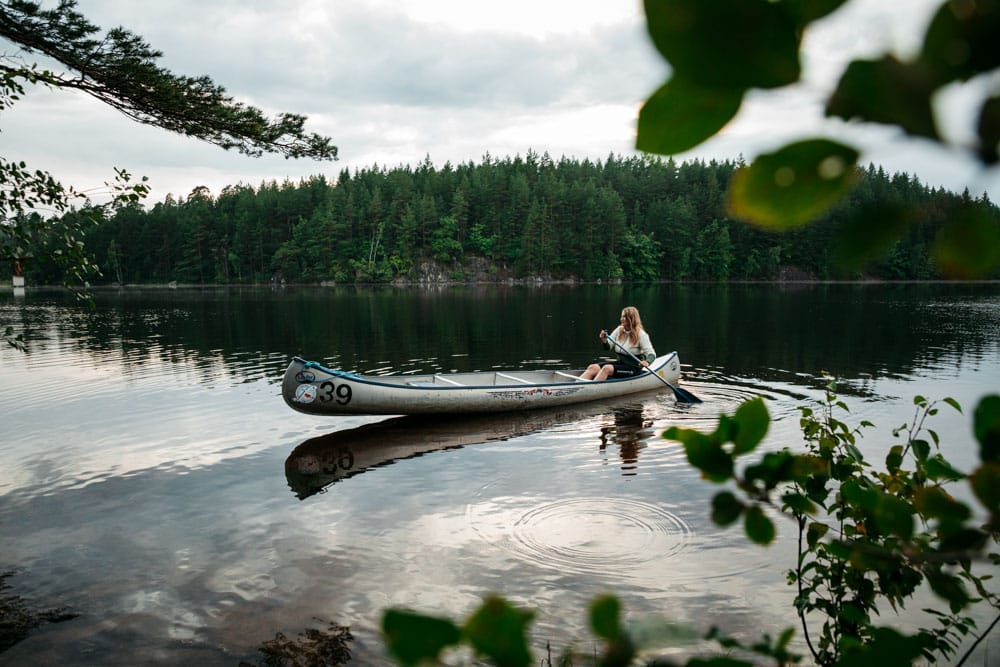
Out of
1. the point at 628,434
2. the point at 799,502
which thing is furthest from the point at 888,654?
the point at 628,434

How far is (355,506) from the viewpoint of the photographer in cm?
993

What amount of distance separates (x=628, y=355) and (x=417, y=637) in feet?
57.4

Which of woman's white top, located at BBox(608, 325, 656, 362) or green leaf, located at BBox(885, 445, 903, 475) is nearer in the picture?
green leaf, located at BBox(885, 445, 903, 475)

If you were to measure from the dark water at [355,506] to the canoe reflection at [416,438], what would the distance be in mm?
68

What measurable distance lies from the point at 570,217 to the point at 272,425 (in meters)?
102

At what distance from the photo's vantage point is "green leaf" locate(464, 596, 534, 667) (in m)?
0.51

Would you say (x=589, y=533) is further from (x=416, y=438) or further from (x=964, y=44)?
(x=964, y=44)

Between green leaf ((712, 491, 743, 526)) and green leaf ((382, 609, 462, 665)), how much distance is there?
1.46 ft

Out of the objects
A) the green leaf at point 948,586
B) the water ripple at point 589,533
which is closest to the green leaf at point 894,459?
the green leaf at point 948,586

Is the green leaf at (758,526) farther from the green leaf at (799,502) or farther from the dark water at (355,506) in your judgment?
the green leaf at (799,502)

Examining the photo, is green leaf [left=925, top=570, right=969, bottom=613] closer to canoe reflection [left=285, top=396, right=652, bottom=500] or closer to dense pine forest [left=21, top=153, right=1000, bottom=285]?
canoe reflection [left=285, top=396, right=652, bottom=500]

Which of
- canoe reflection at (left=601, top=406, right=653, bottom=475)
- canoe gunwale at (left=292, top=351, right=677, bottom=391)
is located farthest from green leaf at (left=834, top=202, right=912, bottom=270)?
canoe gunwale at (left=292, top=351, right=677, bottom=391)

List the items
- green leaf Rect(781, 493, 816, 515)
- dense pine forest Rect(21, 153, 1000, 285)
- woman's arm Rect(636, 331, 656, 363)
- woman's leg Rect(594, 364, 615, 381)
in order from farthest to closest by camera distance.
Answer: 1. dense pine forest Rect(21, 153, 1000, 285)
2. woman's arm Rect(636, 331, 656, 363)
3. woman's leg Rect(594, 364, 615, 381)
4. green leaf Rect(781, 493, 816, 515)

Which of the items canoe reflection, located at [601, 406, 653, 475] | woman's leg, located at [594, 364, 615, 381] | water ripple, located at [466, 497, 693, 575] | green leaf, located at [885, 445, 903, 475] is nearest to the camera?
green leaf, located at [885, 445, 903, 475]
